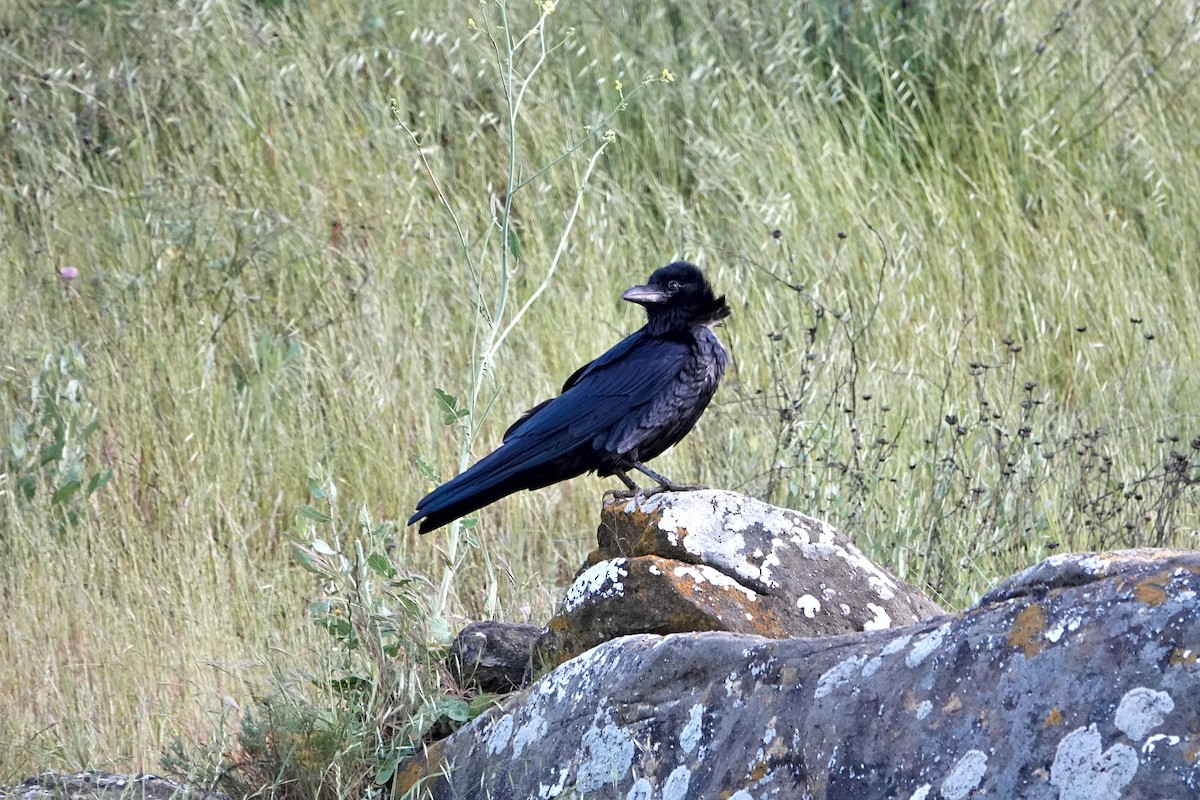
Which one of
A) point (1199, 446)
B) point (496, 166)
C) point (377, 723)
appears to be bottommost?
point (1199, 446)

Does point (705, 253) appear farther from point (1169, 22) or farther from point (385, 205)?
point (1169, 22)

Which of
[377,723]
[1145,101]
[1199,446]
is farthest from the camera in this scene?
[1145,101]

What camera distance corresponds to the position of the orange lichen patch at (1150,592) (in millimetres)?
1735

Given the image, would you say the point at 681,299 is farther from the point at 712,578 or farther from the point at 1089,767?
the point at 1089,767

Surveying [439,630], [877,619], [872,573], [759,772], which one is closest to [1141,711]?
[759,772]

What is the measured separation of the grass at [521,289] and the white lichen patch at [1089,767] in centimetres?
172

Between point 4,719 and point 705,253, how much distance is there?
3.45 meters

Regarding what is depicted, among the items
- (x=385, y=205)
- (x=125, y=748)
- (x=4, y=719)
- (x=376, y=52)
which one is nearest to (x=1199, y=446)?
(x=125, y=748)

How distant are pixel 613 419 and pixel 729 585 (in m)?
0.88

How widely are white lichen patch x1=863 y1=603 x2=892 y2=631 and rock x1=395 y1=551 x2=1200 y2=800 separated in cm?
54

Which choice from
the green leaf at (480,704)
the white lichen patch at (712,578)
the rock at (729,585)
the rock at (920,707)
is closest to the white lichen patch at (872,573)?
the rock at (729,585)

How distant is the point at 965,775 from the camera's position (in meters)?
1.77

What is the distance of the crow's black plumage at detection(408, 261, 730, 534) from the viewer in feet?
11.1

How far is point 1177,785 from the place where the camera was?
63.1 inches
